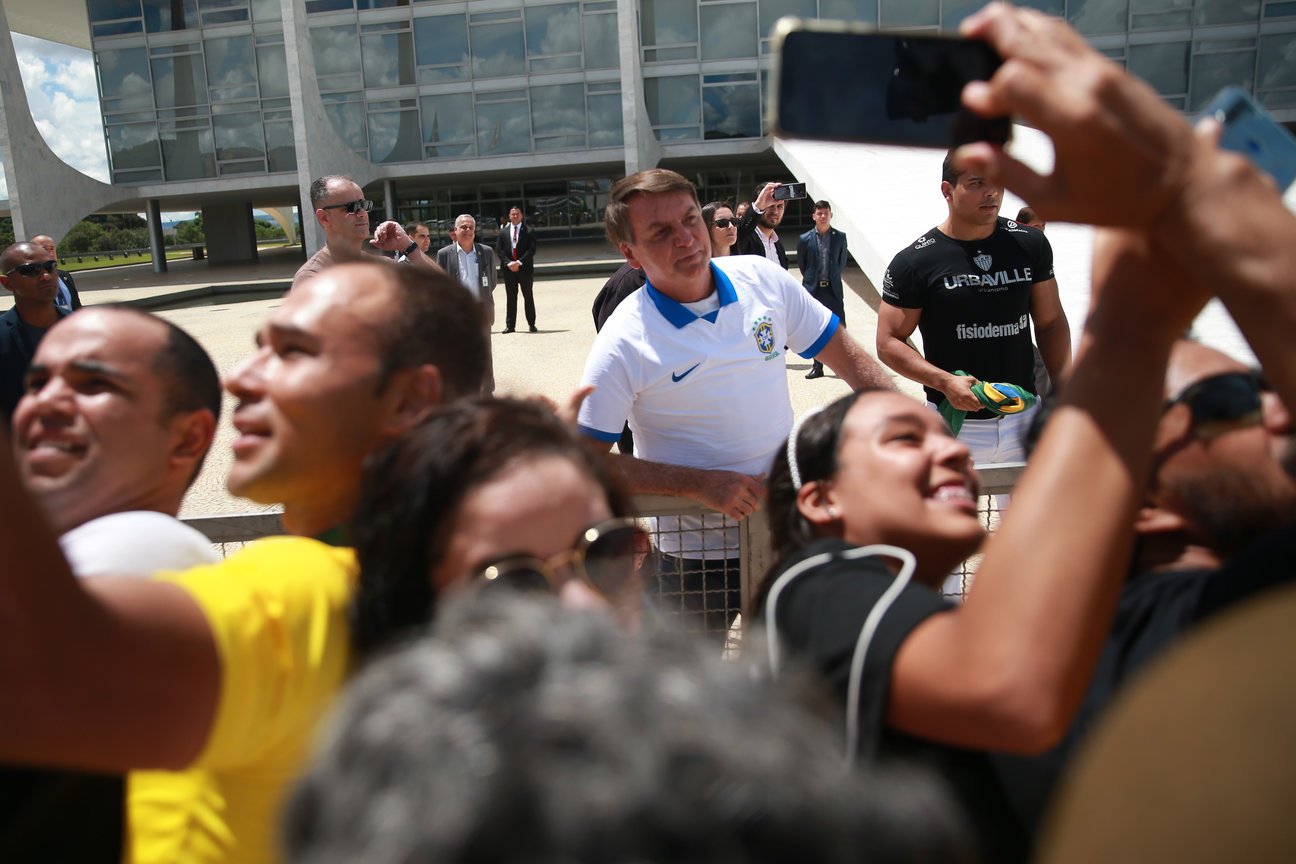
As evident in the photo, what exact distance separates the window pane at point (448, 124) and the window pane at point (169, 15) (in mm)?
8989

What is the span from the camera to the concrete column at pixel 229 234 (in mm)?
41125

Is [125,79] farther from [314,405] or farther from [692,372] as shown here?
[314,405]

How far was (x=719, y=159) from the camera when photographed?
37.0 metres

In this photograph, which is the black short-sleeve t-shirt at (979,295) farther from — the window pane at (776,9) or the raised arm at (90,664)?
the window pane at (776,9)

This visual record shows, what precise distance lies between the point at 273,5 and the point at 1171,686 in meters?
39.4

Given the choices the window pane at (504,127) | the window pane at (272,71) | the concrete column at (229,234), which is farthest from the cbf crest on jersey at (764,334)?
the concrete column at (229,234)

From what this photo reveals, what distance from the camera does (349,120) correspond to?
117 feet

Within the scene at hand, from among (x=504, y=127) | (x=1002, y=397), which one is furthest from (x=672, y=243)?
(x=504, y=127)

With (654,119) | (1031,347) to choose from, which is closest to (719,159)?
(654,119)

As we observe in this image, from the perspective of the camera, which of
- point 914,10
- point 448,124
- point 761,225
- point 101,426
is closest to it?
point 101,426

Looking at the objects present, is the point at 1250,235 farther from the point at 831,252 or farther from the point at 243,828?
the point at 831,252

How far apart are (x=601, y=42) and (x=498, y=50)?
12.6 feet

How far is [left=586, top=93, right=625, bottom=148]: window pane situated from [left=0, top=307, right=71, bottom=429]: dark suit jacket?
30.5 meters

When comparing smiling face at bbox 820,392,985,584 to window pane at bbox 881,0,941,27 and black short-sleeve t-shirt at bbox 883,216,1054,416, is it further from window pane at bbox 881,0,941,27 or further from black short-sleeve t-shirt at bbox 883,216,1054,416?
window pane at bbox 881,0,941,27
